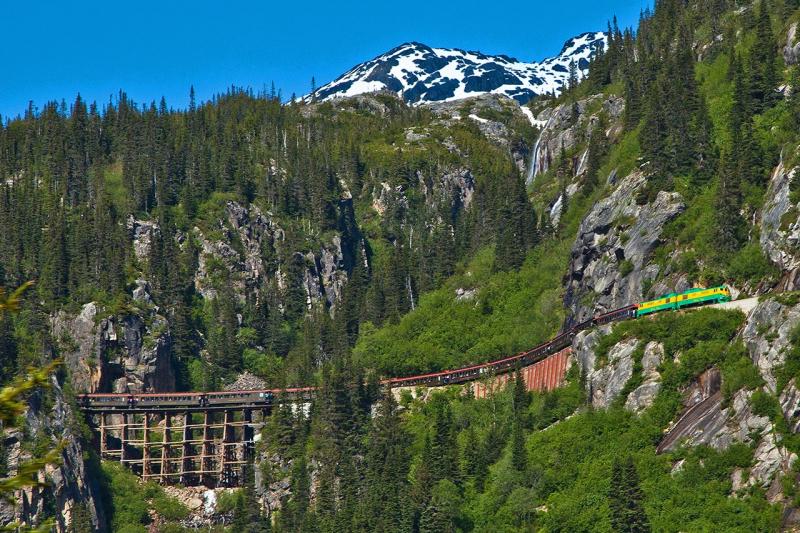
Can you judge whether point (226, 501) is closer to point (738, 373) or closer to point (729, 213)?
point (729, 213)

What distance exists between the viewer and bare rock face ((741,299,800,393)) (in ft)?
278

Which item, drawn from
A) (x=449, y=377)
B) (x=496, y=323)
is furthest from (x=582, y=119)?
(x=449, y=377)

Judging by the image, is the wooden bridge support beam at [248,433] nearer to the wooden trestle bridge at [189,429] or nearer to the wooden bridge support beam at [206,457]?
the wooden trestle bridge at [189,429]

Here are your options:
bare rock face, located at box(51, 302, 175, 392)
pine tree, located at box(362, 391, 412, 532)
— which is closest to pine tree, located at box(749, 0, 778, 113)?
pine tree, located at box(362, 391, 412, 532)

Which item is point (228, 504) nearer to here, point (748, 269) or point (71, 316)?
point (71, 316)

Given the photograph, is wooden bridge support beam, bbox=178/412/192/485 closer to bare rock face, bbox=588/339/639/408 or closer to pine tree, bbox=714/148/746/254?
bare rock face, bbox=588/339/639/408

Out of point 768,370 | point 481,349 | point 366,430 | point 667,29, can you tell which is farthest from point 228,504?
point 667,29

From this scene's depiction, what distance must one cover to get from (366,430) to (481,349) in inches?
670

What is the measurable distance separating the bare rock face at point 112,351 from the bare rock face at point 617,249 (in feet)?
188

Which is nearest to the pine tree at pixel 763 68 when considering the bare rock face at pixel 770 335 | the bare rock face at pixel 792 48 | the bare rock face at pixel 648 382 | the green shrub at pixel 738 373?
the bare rock face at pixel 792 48

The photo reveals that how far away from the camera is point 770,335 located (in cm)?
8675

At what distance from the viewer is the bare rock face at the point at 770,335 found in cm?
8475

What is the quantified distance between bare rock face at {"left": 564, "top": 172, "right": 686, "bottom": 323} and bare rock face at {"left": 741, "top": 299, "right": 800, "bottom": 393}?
83.3ft

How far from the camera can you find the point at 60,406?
5157 inches
